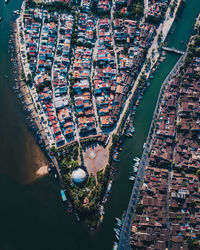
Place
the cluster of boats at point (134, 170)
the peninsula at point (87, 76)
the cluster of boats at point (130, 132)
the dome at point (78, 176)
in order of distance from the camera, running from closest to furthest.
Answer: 1. the dome at point (78, 176)
2. the cluster of boats at point (134, 170)
3. the peninsula at point (87, 76)
4. the cluster of boats at point (130, 132)

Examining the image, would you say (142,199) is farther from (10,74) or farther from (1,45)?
(1,45)

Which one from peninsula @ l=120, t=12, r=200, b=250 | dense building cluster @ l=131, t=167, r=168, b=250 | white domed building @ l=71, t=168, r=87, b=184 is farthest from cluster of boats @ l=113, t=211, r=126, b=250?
white domed building @ l=71, t=168, r=87, b=184

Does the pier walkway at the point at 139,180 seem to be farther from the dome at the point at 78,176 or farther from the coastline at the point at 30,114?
the coastline at the point at 30,114

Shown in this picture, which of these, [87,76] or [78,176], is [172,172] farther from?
[87,76]

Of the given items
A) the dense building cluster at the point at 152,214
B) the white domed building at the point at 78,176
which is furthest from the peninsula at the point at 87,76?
the dense building cluster at the point at 152,214

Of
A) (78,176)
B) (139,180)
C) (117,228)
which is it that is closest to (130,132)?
(139,180)

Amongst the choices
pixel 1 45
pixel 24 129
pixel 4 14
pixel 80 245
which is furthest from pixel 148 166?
pixel 4 14
